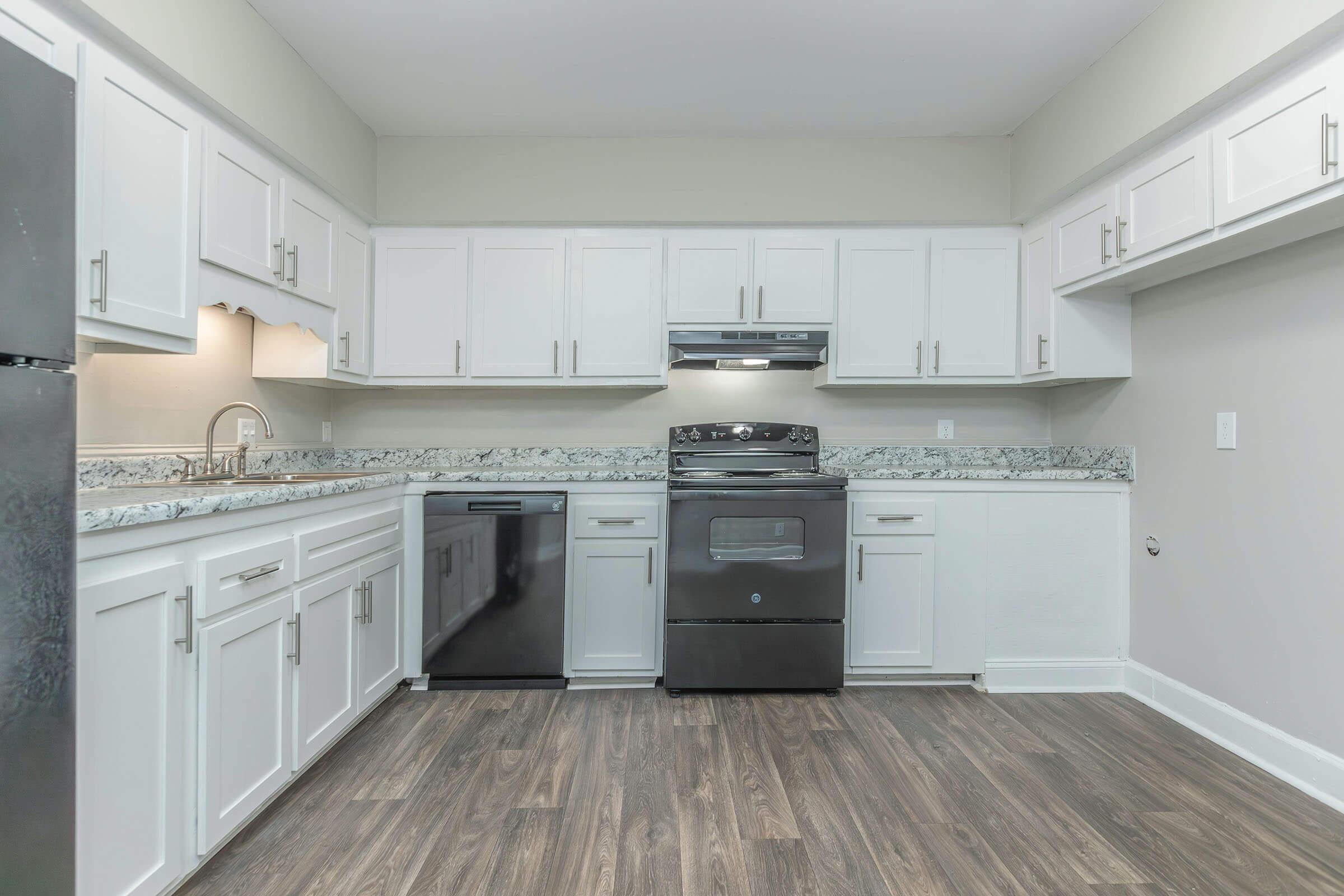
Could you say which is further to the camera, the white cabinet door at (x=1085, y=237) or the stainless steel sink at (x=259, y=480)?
the white cabinet door at (x=1085, y=237)

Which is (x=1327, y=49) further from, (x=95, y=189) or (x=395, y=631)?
(x=395, y=631)

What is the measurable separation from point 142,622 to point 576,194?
7.88ft

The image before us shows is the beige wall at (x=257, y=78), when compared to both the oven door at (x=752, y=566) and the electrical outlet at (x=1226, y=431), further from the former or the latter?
the electrical outlet at (x=1226, y=431)

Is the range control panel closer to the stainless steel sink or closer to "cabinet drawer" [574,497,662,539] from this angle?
"cabinet drawer" [574,497,662,539]

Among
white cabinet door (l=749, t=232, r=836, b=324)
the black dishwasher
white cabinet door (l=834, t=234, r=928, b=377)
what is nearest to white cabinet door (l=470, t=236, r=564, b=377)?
the black dishwasher

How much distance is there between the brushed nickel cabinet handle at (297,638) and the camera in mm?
1838

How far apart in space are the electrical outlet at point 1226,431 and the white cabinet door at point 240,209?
3359 mm

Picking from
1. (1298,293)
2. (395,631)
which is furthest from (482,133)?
(1298,293)

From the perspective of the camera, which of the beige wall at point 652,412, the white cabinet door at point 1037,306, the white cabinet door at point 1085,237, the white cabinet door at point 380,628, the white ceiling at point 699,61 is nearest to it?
the white ceiling at point 699,61

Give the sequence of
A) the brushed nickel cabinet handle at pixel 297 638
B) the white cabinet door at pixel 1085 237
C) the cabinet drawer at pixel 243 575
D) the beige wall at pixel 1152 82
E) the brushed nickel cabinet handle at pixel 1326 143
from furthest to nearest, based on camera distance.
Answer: the white cabinet door at pixel 1085 237, the brushed nickel cabinet handle at pixel 297 638, the beige wall at pixel 1152 82, the brushed nickel cabinet handle at pixel 1326 143, the cabinet drawer at pixel 243 575

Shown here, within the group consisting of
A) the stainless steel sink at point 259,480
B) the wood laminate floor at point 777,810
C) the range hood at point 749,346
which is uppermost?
the range hood at point 749,346

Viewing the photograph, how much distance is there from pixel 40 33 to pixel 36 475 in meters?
1.15

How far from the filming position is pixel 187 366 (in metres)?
2.29

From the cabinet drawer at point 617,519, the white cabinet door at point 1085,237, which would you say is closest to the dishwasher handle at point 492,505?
the cabinet drawer at point 617,519
